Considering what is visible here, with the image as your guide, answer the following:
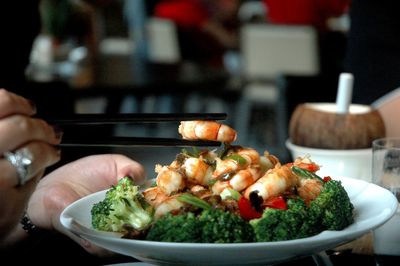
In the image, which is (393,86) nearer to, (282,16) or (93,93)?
(93,93)

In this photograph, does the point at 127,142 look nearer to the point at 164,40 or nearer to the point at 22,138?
the point at 22,138

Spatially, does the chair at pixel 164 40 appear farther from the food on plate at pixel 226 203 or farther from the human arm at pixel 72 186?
the food on plate at pixel 226 203

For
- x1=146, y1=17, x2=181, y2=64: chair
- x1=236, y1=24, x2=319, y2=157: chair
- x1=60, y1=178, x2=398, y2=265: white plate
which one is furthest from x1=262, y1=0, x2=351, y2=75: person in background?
x1=60, y1=178, x2=398, y2=265: white plate

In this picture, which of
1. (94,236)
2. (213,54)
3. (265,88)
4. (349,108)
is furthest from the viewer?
(213,54)

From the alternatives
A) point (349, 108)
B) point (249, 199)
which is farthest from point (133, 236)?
point (349, 108)

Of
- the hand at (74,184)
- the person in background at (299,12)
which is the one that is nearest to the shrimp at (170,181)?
the hand at (74,184)

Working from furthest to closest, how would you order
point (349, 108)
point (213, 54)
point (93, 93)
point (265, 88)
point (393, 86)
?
point (213, 54)
point (265, 88)
point (93, 93)
point (393, 86)
point (349, 108)
